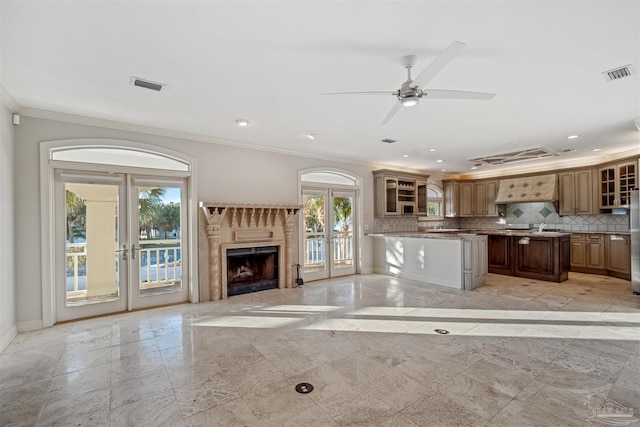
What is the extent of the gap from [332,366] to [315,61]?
8.98ft

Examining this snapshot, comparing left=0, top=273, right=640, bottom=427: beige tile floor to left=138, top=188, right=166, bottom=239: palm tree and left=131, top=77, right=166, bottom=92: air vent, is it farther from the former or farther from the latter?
left=131, top=77, right=166, bottom=92: air vent

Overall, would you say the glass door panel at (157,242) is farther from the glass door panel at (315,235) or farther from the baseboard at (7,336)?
the glass door panel at (315,235)

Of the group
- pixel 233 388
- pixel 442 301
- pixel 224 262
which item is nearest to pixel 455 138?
pixel 442 301

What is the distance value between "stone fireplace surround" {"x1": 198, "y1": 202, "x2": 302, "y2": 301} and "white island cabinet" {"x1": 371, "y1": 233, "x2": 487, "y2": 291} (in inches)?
91.8

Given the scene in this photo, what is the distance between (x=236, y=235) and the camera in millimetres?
5227

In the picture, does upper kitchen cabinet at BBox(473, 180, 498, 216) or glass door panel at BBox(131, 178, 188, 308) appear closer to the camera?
glass door panel at BBox(131, 178, 188, 308)

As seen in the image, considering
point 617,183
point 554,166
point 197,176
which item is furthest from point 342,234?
point 617,183

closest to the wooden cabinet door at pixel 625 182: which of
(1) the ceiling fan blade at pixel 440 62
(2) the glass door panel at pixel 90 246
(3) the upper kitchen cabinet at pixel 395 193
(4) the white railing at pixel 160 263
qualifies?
(3) the upper kitchen cabinet at pixel 395 193

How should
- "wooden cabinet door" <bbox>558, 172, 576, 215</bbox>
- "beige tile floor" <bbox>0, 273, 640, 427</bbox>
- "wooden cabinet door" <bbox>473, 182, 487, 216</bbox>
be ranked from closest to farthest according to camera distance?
"beige tile floor" <bbox>0, 273, 640, 427</bbox> → "wooden cabinet door" <bbox>558, 172, 576, 215</bbox> → "wooden cabinet door" <bbox>473, 182, 487, 216</bbox>

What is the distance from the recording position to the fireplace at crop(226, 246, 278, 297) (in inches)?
207

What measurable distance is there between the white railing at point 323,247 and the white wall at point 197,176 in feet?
1.93

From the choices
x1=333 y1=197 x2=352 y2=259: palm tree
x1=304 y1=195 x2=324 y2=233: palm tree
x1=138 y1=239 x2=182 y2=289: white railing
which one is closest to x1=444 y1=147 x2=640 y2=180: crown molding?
x1=333 y1=197 x2=352 y2=259: palm tree

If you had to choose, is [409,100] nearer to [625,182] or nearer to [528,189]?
[625,182]

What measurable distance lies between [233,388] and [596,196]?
8.26 m
